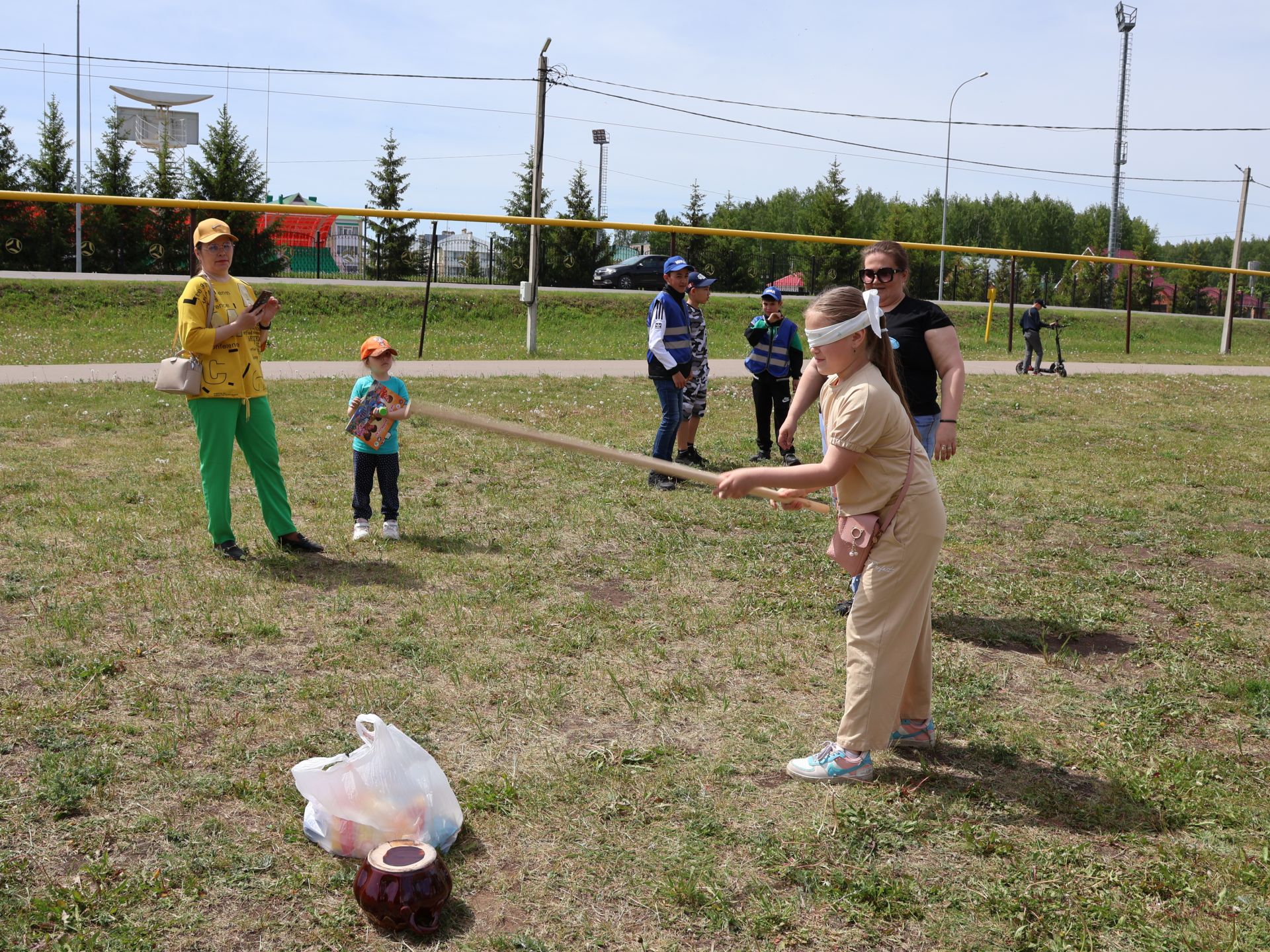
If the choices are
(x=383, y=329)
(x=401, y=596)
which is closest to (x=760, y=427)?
(x=401, y=596)

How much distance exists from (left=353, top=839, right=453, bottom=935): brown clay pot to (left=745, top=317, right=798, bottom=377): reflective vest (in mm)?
7170

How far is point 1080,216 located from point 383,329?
93.8 meters

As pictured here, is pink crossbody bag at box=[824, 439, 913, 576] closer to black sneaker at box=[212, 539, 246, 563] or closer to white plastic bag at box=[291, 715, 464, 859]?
white plastic bag at box=[291, 715, 464, 859]

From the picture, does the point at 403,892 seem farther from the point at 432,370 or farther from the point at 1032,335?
the point at 1032,335

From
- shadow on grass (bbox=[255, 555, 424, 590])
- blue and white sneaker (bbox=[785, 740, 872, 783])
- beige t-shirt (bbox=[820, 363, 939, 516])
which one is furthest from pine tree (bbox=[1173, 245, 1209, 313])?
blue and white sneaker (bbox=[785, 740, 872, 783])

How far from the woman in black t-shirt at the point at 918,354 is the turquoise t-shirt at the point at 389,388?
259 centimetres

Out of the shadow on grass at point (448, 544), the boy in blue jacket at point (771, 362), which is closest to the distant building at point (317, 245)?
the boy in blue jacket at point (771, 362)

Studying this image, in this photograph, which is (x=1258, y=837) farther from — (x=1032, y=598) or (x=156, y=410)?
(x=156, y=410)

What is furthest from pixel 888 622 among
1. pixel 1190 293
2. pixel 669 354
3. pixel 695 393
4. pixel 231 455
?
pixel 1190 293

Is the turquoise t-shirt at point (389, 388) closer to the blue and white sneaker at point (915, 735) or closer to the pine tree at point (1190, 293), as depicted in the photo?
the blue and white sneaker at point (915, 735)

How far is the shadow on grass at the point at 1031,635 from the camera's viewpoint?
16.6 feet

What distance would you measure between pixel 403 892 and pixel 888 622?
5.84 ft

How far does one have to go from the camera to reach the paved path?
1362 cm

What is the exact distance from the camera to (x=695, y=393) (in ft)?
30.2
